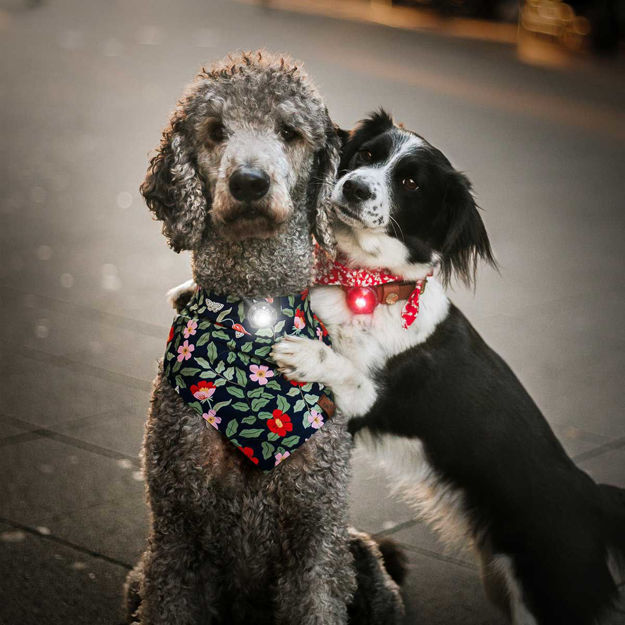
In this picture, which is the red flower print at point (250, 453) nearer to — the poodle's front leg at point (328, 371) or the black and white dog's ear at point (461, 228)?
the poodle's front leg at point (328, 371)

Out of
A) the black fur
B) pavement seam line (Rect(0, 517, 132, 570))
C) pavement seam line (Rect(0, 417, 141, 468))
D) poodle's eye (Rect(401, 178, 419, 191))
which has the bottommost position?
pavement seam line (Rect(0, 417, 141, 468))

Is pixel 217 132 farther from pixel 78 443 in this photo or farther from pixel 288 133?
pixel 78 443

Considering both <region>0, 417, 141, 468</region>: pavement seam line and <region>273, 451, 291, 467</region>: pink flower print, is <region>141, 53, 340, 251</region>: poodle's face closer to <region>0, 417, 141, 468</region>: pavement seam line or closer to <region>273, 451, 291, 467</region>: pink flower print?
<region>273, 451, 291, 467</region>: pink flower print

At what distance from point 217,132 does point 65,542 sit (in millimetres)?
1795

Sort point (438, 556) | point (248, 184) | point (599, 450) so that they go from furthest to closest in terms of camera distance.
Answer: point (599, 450) < point (438, 556) < point (248, 184)

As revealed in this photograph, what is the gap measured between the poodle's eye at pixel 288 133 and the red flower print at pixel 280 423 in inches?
30.3

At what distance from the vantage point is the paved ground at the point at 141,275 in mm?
3662

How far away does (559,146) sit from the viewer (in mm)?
11117

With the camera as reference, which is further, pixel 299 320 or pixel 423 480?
pixel 423 480

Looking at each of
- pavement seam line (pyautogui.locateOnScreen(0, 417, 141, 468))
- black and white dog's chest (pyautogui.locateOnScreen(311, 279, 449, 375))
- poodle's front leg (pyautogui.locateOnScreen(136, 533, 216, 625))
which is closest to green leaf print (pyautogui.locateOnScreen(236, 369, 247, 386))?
poodle's front leg (pyautogui.locateOnScreen(136, 533, 216, 625))

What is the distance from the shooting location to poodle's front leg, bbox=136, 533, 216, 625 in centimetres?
273

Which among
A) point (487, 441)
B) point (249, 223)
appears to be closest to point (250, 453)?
point (249, 223)

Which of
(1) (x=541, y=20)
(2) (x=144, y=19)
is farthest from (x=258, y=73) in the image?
(2) (x=144, y=19)

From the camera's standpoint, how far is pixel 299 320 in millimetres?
2861
